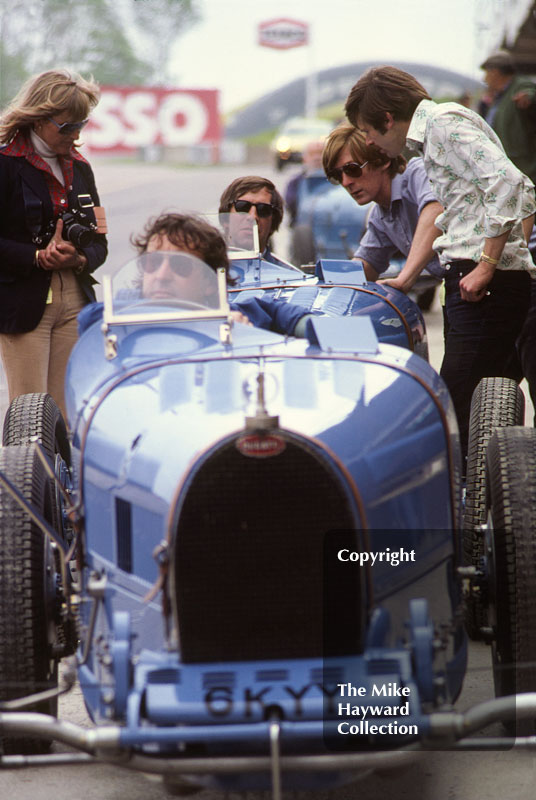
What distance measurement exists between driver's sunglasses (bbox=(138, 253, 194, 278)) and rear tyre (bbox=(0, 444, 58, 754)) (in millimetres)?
774

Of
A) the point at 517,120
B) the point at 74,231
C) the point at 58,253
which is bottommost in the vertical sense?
the point at 58,253

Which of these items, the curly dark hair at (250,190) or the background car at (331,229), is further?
the background car at (331,229)

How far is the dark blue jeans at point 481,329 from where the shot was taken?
3.92 metres

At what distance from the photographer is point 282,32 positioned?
69562 mm

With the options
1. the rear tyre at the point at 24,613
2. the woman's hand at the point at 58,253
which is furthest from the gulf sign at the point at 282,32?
the rear tyre at the point at 24,613

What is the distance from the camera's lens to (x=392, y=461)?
2586mm

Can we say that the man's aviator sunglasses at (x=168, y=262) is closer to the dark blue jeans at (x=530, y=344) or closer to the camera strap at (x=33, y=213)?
the camera strap at (x=33, y=213)

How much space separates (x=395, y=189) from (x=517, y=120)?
9.29 feet

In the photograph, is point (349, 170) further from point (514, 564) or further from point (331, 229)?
point (331, 229)

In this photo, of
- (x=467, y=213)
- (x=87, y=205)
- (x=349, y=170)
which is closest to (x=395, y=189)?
(x=349, y=170)

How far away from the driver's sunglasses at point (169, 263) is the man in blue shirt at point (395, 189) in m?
1.54

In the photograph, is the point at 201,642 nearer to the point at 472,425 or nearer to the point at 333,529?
the point at 333,529

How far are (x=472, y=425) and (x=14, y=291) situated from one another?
2.01 meters

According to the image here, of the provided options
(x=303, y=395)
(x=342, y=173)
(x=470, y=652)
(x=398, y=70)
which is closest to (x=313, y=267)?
(x=342, y=173)
